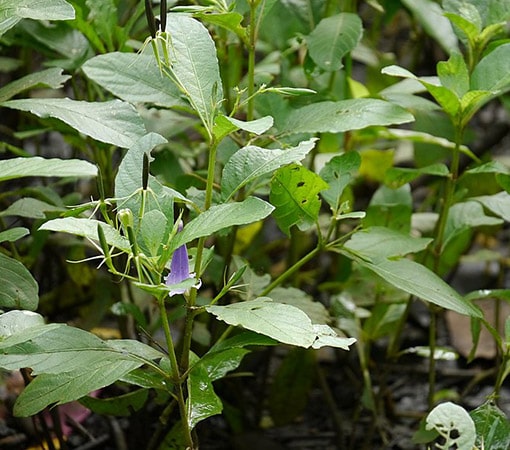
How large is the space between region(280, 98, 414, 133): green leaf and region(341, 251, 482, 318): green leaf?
0.16 metres

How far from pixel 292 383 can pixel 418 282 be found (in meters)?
0.52

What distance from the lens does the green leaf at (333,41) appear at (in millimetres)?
1148

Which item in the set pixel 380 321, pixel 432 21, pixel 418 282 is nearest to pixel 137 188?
pixel 418 282

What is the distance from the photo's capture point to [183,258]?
802 mm

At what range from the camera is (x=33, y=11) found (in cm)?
89

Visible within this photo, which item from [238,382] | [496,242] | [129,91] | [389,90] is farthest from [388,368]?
[496,242]

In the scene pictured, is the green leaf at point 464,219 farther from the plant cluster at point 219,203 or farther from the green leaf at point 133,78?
the green leaf at point 133,78

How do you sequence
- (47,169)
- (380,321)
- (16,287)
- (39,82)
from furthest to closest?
(380,321) < (39,82) < (16,287) < (47,169)

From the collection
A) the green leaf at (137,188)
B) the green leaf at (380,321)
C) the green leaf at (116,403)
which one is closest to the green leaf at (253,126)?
the green leaf at (137,188)

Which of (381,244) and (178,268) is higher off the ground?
(178,268)

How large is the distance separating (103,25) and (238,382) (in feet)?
2.06

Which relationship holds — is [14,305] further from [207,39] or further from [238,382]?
[238,382]

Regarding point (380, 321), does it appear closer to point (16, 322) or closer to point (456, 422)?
point (456, 422)

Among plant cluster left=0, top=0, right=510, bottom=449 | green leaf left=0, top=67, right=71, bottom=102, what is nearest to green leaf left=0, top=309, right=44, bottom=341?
plant cluster left=0, top=0, right=510, bottom=449
